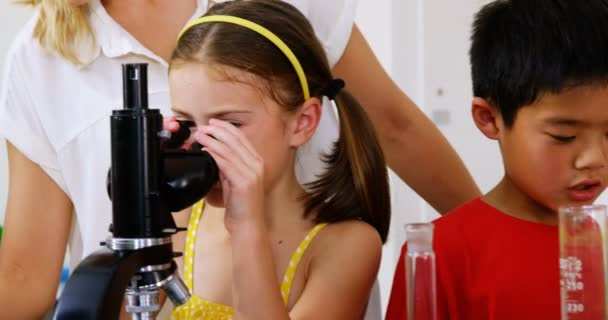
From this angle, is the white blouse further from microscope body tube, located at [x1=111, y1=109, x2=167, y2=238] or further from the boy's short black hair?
microscope body tube, located at [x1=111, y1=109, x2=167, y2=238]

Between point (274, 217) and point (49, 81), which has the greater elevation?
point (49, 81)

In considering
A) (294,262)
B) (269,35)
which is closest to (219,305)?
(294,262)

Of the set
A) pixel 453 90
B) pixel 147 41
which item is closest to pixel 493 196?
pixel 147 41

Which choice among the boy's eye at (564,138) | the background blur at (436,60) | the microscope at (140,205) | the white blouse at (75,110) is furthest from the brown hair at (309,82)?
the background blur at (436,60)

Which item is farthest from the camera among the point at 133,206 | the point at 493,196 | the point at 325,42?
the point at 325,42

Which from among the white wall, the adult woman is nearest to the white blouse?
the adult woman

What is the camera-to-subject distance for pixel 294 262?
1213 millimetres

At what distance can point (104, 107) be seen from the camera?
1.34 m

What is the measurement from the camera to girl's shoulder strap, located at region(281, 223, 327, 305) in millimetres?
1201

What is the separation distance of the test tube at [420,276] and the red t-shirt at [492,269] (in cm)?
31

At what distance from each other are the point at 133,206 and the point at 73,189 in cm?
69

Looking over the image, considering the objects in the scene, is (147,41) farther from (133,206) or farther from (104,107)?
(133,206)

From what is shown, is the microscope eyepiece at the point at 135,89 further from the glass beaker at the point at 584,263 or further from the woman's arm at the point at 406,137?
the woman's arm at the point at 406,137

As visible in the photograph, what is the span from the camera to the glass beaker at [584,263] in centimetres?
68
